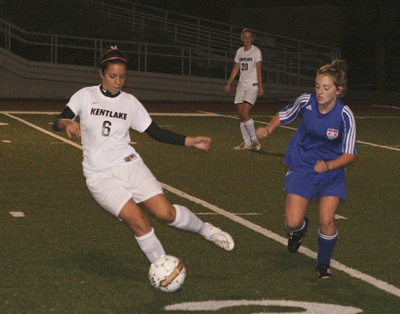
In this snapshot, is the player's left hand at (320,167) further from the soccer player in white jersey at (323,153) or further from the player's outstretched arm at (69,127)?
the player's outstretched arm at (69,127)

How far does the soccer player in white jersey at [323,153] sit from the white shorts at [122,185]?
1157 millimetres

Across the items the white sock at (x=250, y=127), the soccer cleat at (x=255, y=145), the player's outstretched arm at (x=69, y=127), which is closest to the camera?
the player's outstretched arm at (x=69, y=127)

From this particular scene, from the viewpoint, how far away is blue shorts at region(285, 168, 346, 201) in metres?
8.12

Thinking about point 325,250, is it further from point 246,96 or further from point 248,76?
point 248,76

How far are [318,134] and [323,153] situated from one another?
0.17 m

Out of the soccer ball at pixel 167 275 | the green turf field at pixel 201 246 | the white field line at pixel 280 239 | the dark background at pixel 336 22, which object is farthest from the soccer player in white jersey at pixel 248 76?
the dark background at pixel 336 22

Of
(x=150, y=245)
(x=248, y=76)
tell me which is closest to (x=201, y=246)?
(x=150, y=245)

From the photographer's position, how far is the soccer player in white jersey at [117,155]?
7.54 m

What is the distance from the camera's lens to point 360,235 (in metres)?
9.96

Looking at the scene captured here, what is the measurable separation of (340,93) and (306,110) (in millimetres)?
337

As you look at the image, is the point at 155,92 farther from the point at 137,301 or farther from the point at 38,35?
the point at 137,301

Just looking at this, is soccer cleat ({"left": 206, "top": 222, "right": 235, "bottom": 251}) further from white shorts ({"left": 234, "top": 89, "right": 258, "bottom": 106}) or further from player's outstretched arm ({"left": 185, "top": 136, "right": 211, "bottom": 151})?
white shorts ({"left": 234, "top": 89, "right": 258, "bottom": 106})

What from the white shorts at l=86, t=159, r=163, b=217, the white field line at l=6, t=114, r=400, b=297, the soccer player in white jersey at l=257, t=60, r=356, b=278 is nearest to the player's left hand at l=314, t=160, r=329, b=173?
the soccer player in white jersey at l=257, t=60, r=356, b=278

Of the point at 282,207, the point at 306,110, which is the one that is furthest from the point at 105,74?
the point at 282,207
